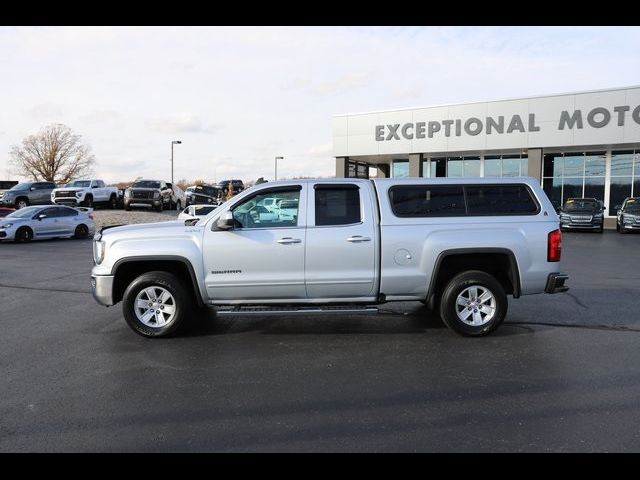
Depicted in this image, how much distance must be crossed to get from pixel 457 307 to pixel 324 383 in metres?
2.35

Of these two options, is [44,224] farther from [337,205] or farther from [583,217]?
[583,217]

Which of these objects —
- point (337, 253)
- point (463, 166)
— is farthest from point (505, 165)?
point (337, 253)

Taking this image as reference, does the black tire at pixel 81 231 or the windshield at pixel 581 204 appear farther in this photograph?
the windshield at pixel 581 204

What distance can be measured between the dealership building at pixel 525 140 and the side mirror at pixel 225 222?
85.4 feet

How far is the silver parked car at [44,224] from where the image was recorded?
833 inches

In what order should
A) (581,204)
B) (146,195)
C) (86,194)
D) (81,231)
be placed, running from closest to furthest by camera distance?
(81,231), (581,204), (146,195), (86,194)

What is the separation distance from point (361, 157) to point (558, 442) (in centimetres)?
3682

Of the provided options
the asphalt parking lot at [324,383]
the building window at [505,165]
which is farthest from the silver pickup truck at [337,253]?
the building window at [505,165]

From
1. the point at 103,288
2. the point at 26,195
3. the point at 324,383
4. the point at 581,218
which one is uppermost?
the point at 26,195

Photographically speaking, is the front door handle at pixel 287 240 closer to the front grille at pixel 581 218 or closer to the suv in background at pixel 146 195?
the front grille at pixel 581 218

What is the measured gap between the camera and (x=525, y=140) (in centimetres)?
3312

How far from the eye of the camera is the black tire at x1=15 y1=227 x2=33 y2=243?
21281 millimetres

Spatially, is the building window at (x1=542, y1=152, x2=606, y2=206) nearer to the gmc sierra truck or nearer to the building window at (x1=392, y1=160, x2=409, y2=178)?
the building window at (x1=392, y1=160, x2=409, y2=178)

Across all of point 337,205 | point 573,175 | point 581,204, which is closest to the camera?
point 337,205
